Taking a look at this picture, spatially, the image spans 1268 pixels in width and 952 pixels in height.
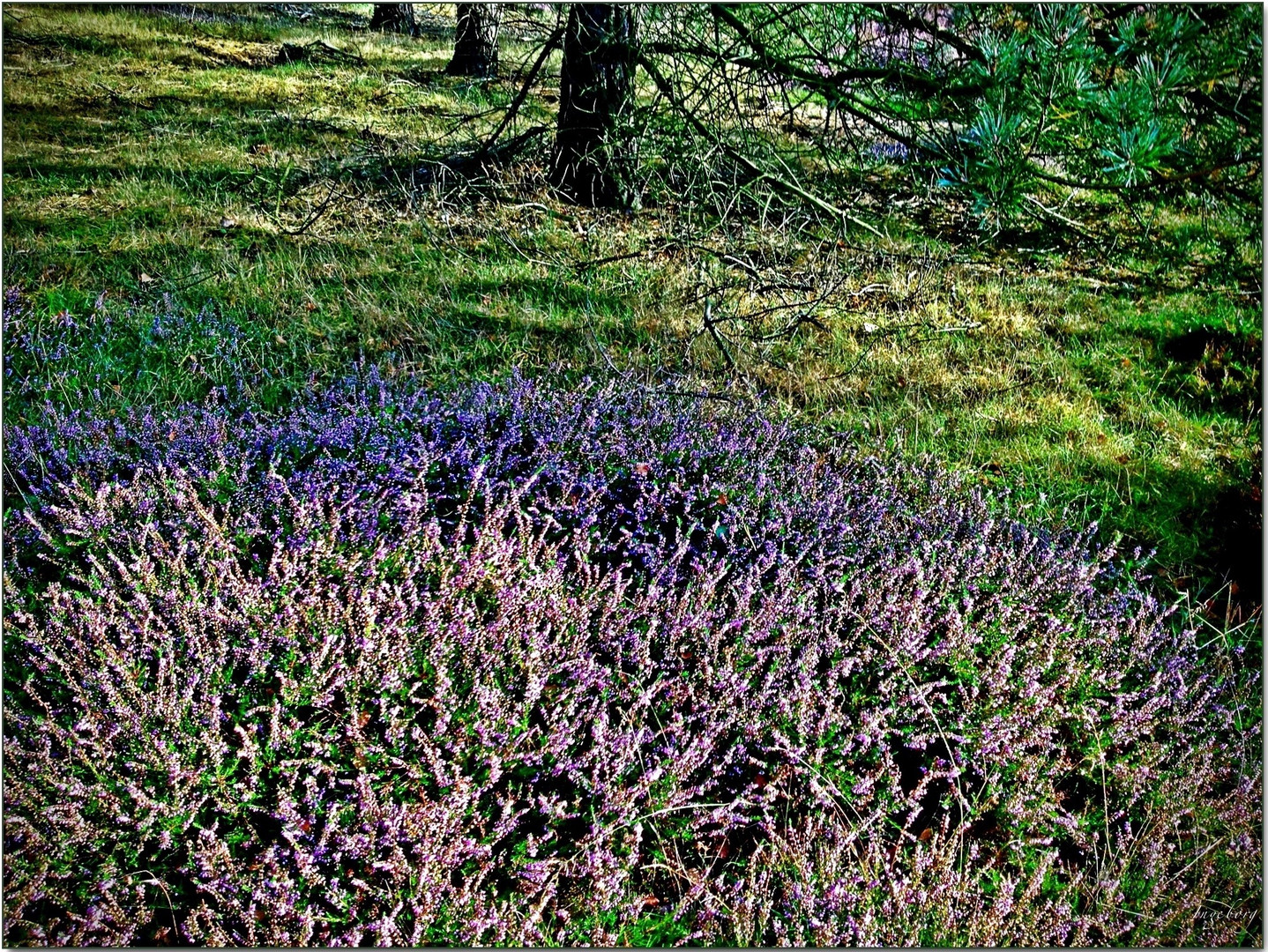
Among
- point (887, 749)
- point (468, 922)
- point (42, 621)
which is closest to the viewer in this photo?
point (468, 922)

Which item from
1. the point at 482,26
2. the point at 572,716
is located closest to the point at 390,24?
the point at 482,26

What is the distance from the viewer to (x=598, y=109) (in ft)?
18.8

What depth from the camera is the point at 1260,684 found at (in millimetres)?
2691

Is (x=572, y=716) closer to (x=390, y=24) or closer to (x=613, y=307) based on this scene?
(x=613, y=307)

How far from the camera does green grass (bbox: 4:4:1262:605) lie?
3.75 meters

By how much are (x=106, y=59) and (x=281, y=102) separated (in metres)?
2.33

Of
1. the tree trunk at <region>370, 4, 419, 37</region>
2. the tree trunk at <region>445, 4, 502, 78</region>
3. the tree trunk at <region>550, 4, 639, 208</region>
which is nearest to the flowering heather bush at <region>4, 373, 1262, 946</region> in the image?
the tree trunk at <region>550, 4, 639, 208</region>

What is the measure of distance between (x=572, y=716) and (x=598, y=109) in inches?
185

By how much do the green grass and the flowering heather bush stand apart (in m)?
0.91

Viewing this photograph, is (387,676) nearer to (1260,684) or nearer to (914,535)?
(914,535)

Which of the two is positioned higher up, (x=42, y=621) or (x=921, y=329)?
(x=921, y=329)

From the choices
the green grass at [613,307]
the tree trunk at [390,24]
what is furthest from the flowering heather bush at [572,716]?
the tree trunk at [390,24]

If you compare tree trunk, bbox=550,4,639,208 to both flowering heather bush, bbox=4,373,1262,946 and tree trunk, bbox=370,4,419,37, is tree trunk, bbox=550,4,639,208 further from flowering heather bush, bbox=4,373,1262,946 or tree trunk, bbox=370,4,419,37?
tree trunk, bbox=370,4,419,37

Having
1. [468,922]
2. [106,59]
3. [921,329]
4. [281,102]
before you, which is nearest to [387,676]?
[468,922]
